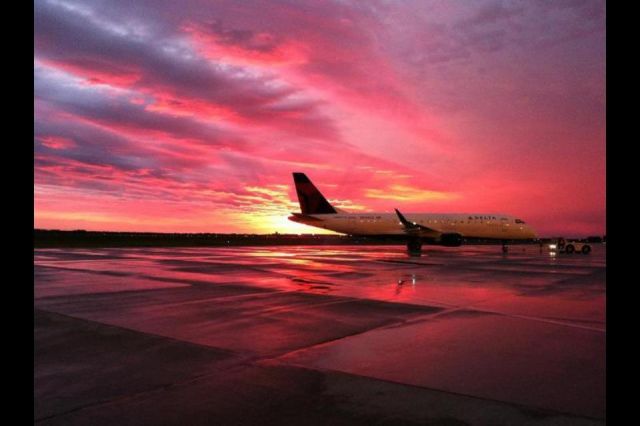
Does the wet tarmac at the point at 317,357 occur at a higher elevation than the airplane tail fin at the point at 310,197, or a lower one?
lower

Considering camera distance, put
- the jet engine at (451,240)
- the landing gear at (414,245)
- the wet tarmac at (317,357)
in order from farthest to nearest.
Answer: the landing gear at (414,245) < the jet engine at (451,240) < the wet tarmac at (317,357)

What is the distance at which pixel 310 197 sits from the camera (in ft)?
183

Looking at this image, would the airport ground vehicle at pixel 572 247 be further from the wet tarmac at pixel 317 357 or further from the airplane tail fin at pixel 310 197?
the wet tarmac at pixel 317 357

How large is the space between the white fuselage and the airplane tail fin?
4.62 feet

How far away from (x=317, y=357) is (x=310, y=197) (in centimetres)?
4850

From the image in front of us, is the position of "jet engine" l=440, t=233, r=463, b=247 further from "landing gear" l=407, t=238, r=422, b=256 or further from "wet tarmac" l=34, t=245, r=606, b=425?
"wet tarmac" l=34, t=245, r=606, b=425

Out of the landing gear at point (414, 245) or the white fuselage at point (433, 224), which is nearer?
the landing gear at point (414, 245)

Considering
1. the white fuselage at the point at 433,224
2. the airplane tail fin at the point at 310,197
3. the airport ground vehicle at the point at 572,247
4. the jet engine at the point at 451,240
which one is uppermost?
the airplane tail fin at the point at 310,197

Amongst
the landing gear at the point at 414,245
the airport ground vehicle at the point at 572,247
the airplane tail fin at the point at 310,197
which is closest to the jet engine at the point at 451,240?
the landing gear at the point at 414,245

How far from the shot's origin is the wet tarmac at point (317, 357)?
531 centimetres

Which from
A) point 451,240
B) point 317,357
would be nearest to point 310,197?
point 451,240

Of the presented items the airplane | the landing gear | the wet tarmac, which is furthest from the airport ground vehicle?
the wet tarmac

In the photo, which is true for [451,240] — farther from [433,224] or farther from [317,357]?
[317,357]
